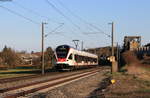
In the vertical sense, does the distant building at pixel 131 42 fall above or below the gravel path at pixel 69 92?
above

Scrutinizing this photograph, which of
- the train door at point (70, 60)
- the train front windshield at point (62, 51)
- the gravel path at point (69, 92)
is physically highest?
the train front windshield at point (62, 51)

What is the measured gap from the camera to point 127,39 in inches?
4200

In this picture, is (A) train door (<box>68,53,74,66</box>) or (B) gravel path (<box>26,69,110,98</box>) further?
(A) train door (<box>68,53,74,66</box>)

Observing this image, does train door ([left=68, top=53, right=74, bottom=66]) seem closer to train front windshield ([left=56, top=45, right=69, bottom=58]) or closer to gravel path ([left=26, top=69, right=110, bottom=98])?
train front windshield ([left=56, top=45, right=69, bottom=58])

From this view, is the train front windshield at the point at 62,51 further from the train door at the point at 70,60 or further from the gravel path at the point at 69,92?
the gravel path at the point at 69,92

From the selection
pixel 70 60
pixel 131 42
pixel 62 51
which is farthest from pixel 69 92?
pixel 131 42

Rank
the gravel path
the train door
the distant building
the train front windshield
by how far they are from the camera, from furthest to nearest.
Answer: the distant building
the train door
the train front windshield
the gravel path

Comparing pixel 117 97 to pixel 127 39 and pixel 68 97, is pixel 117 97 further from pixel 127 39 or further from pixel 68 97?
pixel 127 39

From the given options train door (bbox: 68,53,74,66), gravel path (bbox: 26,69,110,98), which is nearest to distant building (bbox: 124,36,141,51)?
train door (bbox: 68,53,74,66)

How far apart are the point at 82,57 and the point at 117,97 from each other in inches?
1709

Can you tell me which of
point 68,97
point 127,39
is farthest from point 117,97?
point 127,39

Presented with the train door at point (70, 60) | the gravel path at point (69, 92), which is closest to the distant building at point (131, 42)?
the train door at point (70, 60)

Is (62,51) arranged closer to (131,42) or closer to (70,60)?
(70,60)

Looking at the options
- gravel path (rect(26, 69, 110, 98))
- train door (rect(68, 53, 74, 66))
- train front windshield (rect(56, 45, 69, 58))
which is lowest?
gravel path (rect(26, 69, 110, 98))
